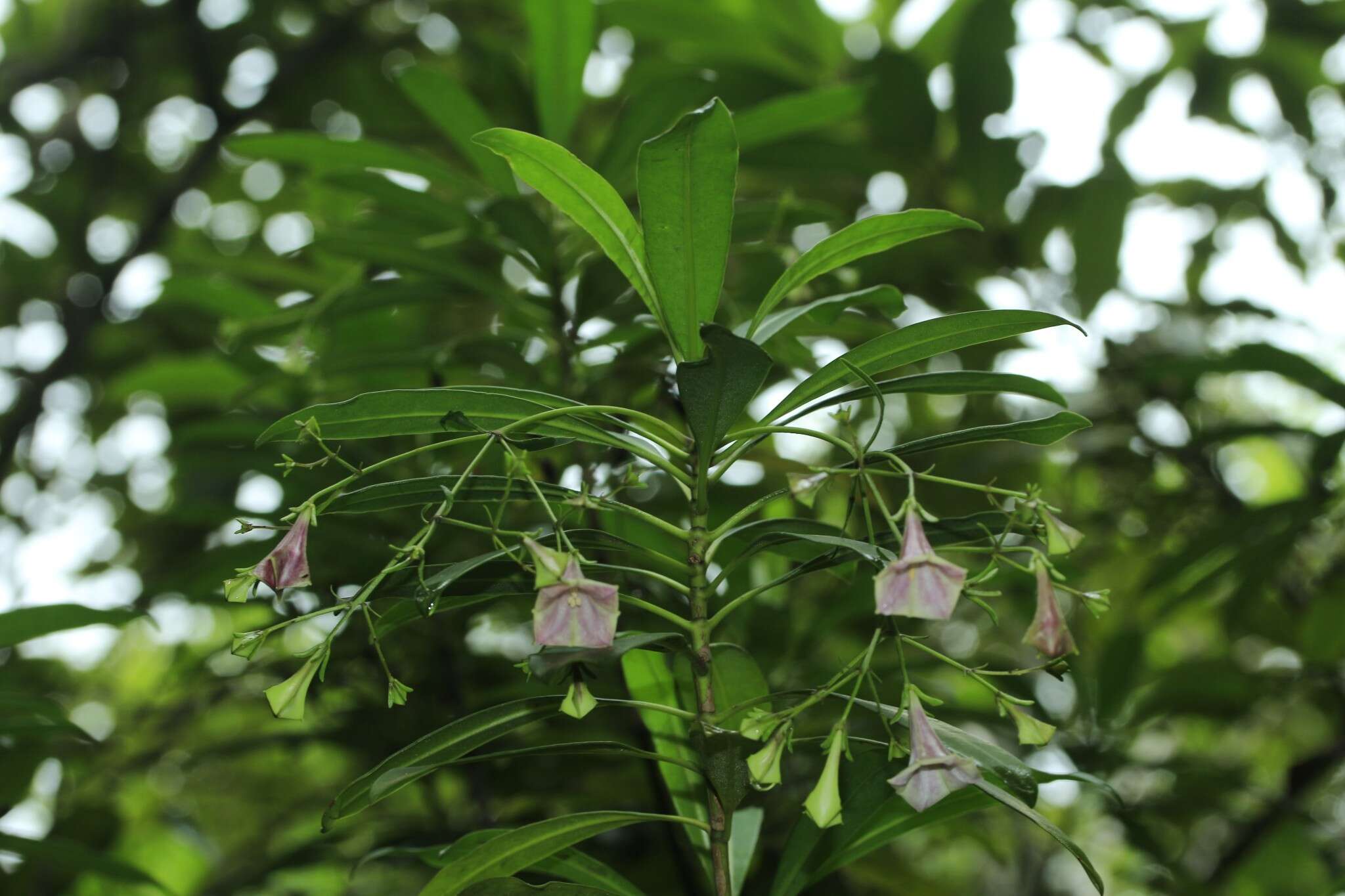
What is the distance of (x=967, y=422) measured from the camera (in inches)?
73.1

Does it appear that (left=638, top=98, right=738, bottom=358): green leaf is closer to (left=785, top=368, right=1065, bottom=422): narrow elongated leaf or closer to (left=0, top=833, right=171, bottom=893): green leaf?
(left=785, top=368, right=1065, bottom=422): narrow elongated leaf

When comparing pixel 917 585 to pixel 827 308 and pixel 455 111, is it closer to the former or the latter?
pixel 827 308

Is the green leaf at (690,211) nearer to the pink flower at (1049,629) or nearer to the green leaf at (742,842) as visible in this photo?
the pink flower at (1049,629)

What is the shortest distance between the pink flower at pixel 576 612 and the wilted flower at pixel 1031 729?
0.95 feet

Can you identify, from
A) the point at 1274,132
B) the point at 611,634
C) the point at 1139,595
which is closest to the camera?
the point at 611,634

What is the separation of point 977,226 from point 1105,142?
1.42 metres

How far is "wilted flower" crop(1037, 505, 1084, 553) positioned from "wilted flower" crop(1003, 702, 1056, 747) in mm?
120

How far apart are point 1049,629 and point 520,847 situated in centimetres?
40

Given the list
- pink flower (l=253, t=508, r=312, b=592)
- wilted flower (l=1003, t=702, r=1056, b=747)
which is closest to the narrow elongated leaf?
wilted flower (l=1003, t=702, r=1056, b=747)

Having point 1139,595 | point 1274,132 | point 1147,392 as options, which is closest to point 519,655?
point 1139,595

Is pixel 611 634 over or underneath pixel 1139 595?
A: over

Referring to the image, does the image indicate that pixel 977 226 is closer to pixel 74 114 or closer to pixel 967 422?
pixel 967 422

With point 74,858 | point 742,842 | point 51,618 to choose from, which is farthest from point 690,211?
point 74,858

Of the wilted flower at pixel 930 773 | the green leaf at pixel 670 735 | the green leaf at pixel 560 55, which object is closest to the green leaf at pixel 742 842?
the green leaf at pixel 670 735
